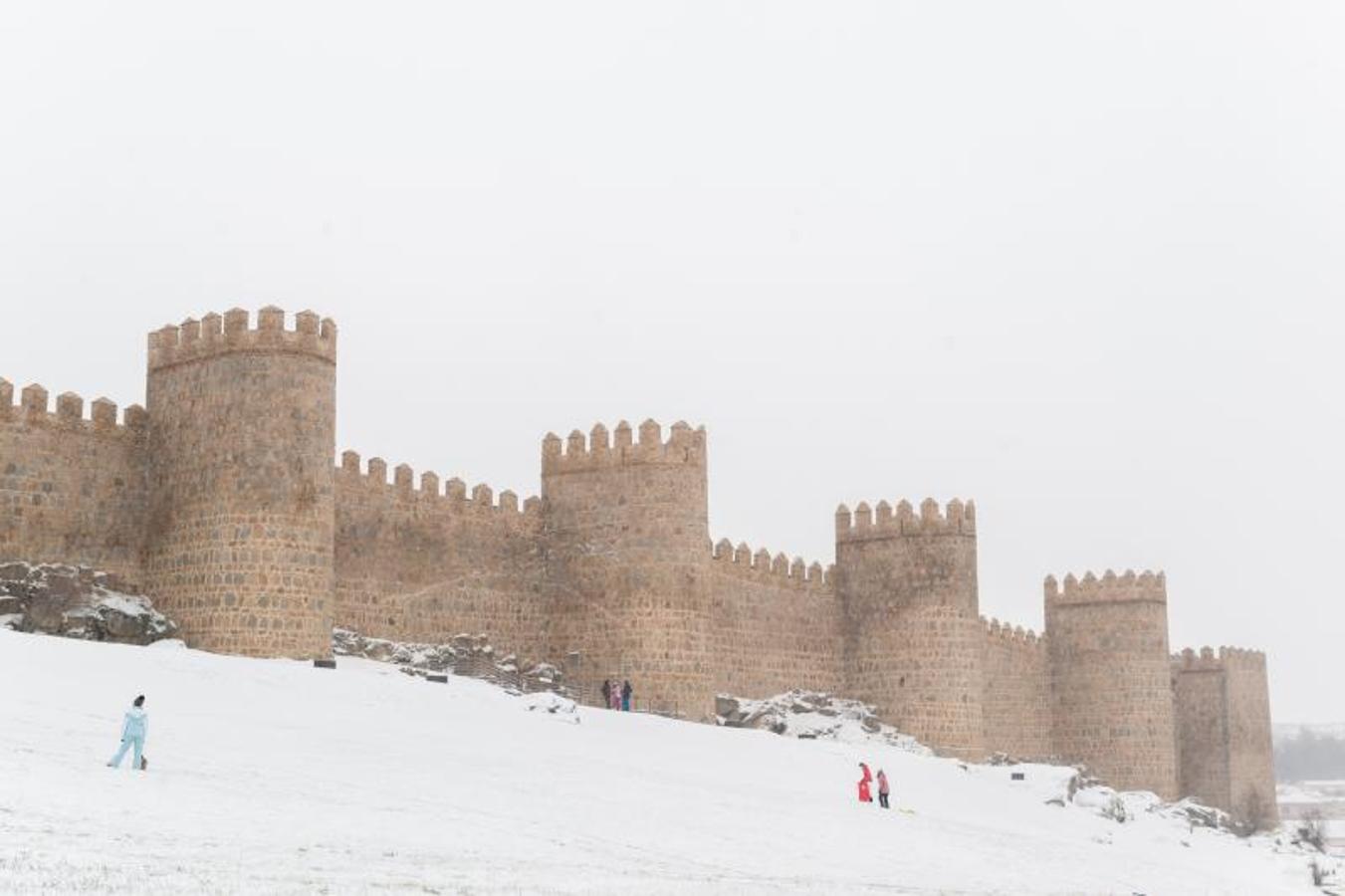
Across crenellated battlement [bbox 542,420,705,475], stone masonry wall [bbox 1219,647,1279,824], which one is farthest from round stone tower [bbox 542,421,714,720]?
stone masonry wall [bbox 1219,647,1279,824]

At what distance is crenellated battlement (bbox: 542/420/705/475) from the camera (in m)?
35.2

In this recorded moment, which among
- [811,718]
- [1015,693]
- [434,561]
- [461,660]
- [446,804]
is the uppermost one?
[434,561]

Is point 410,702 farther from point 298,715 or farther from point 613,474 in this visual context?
point 613,474

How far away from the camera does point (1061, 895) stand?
2044cm

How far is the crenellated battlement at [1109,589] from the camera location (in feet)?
157

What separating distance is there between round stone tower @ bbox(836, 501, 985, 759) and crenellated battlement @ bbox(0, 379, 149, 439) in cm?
1765

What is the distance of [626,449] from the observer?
3541cm

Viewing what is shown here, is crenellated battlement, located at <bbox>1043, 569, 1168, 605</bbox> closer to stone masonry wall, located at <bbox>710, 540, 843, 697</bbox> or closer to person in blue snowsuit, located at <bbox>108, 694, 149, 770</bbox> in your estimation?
stone masonry wall, located at <bbox>710, 540, 843, 697</bbox>

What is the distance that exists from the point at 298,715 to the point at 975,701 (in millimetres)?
20955

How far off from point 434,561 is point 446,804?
A: 1468 centimetres

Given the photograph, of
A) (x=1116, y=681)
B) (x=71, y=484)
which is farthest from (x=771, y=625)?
(x=71, y=484)

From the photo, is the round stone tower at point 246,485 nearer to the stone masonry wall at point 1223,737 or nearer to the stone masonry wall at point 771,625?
the stone masonry wall at point 771,625

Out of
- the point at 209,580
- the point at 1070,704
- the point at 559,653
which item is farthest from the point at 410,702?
the point at 1070,704

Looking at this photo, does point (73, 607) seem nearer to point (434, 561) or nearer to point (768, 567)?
point (434, 561)
